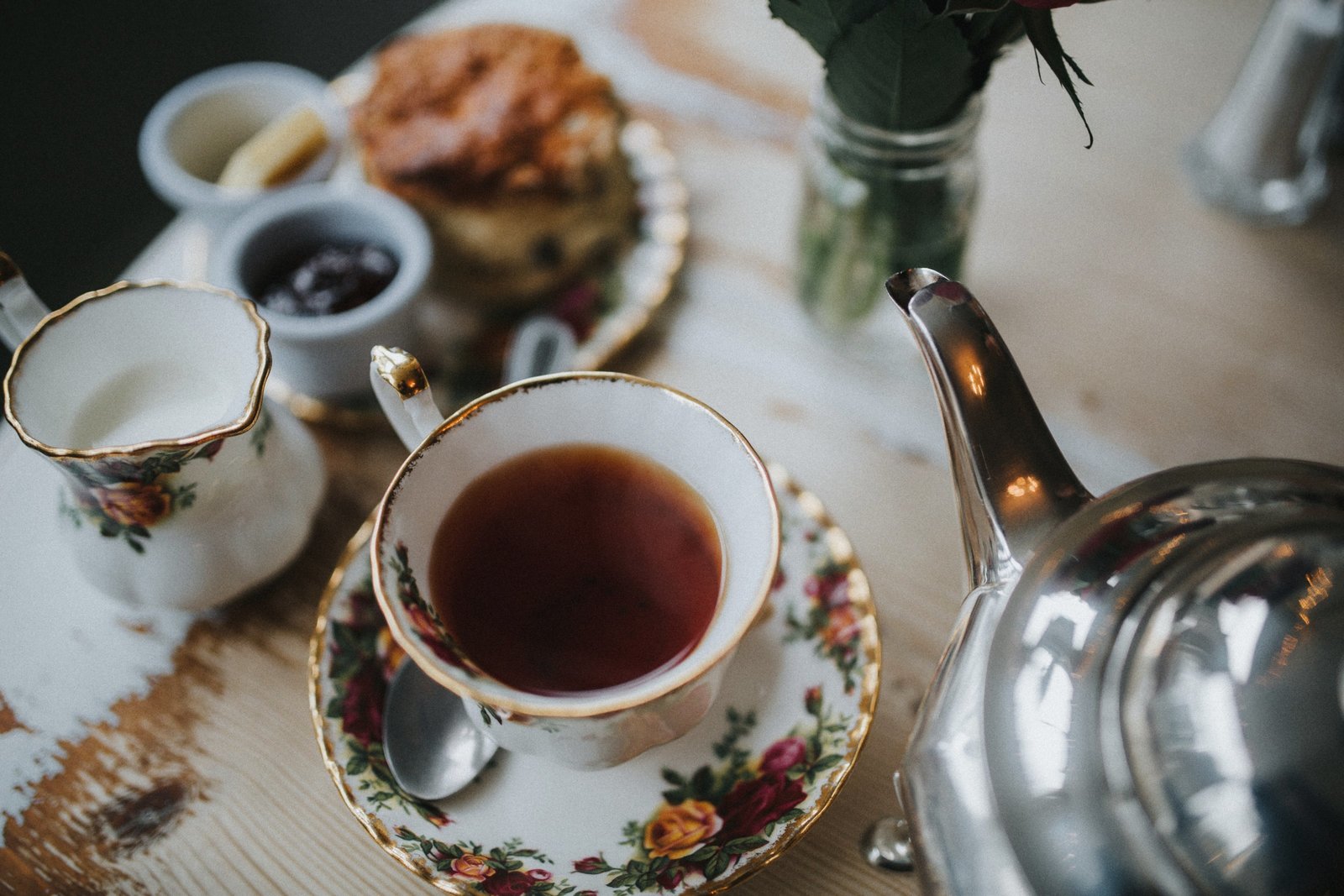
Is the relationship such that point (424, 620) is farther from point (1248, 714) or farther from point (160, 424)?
point (1248, 714)

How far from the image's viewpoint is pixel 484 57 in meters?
0.93

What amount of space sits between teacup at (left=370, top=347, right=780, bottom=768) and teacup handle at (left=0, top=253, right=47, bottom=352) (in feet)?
0.90

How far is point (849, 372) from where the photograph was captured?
88 cm

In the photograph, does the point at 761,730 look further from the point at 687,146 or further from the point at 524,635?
the point at 687,146

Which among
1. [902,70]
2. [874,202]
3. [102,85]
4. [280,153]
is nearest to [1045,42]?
[902,70]

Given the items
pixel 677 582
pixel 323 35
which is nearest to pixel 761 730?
pixel 677 582

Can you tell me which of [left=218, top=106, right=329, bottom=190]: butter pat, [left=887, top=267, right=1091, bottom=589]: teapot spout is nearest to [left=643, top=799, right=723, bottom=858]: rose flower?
[left=887, top=267, right=1091, bottom=589]: teapot spout

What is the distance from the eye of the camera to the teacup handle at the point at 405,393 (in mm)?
567

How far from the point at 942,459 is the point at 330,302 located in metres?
0.55

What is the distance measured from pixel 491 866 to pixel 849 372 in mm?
518

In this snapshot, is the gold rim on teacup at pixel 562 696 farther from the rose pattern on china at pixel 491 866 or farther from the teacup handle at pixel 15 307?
the teacup handle at pixel 15 307

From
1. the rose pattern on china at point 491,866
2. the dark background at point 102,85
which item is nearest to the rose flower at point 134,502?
the rose pattern on china at point 491,866

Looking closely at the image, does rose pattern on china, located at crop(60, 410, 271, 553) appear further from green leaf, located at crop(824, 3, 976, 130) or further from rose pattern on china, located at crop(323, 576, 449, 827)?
green leaf, located at crop(824, 3, 976, 130)

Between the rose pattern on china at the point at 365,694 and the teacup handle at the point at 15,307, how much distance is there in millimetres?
288
